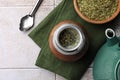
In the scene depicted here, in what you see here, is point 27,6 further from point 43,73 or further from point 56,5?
point 43,73

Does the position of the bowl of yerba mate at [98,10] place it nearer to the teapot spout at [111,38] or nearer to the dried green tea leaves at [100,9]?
the dried green tea leaves at [100,9]

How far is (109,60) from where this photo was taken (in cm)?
117

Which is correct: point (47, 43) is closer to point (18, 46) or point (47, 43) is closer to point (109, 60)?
point (18, 46)

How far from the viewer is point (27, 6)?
1.31 m

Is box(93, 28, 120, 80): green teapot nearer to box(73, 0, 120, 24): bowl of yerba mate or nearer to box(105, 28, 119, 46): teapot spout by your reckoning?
box(105, 28, 119, 46): teapot spout

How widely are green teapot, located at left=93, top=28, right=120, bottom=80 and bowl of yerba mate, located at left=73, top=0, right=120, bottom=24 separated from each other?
0.11 metres

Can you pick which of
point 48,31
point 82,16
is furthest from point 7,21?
point 82,16

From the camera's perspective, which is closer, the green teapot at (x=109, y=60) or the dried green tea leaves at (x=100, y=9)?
the green teapot at (x=109, y=60)

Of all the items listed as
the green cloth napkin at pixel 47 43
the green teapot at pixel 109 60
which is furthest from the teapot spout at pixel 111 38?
the green cloth napkin at pixel 47 43

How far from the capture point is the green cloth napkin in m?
1.25

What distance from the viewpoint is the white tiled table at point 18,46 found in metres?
1.27

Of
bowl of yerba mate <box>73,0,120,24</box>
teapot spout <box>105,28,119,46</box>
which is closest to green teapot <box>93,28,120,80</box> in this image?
teapot spout <box>105,28,119,46</box>

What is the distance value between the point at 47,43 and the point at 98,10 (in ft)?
0.79

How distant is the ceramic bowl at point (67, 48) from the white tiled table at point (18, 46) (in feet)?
0.32
